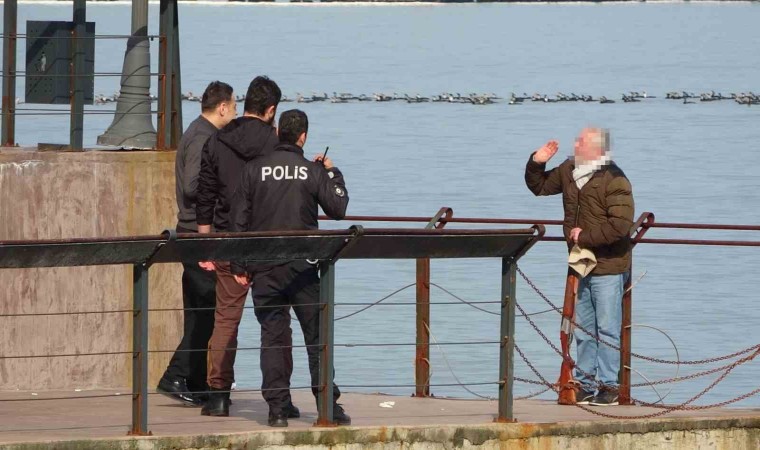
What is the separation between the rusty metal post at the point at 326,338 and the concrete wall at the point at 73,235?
212cm

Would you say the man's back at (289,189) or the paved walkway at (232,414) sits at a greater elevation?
the man's back at (289,189)

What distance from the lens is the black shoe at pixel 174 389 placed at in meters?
8.94

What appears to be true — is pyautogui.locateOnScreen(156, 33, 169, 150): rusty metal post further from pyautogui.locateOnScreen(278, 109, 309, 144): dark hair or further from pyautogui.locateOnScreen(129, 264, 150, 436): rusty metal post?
pyautogui.locateOnScreen(129, 264, 150, 436): rusty metal post

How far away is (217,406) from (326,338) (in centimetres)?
93

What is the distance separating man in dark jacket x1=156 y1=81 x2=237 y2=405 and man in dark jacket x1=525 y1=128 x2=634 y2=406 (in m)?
1.78

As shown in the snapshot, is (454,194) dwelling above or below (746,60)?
below

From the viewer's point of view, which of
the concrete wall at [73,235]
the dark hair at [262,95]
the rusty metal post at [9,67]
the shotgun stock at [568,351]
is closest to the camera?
the dark hair at [262,95]

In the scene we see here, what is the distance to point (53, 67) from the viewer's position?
412 inches

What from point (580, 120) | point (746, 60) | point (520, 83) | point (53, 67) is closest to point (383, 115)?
point (580, 120)

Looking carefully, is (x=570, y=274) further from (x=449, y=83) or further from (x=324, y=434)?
(x=449, y=83)

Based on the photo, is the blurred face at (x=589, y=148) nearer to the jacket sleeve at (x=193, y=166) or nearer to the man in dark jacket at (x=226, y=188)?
the man in dark jacket at (x=226, y=188)

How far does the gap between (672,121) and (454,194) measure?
2976cm

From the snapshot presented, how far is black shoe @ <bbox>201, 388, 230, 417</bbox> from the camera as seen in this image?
334 inches

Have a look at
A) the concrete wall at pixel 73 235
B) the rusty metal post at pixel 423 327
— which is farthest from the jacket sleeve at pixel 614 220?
the concrete wall at pixel 73 235
